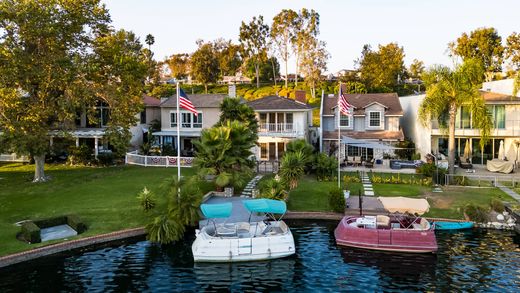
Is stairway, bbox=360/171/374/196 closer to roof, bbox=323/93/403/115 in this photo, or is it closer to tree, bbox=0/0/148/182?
roof, bbox=323/93/403/115

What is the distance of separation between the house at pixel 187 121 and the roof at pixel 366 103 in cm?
1236

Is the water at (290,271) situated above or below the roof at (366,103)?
below

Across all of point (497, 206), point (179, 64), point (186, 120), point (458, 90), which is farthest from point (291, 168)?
point (179, 64)

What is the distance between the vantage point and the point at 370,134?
44.3 meters

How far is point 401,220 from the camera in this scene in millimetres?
22750

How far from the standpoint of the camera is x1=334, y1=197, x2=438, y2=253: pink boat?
834 inches

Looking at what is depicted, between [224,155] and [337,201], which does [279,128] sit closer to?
[224,155]

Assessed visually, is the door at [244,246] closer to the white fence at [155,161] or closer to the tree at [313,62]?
the white fence at [155,161]

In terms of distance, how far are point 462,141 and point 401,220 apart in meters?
24.1

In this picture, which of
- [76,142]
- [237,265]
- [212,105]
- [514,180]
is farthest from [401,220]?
[76,142]

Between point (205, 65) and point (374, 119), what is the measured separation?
177 feet

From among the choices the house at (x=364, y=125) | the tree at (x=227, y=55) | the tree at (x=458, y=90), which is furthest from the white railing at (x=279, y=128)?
the tree at (x=227, y=55)

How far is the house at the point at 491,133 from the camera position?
132ft

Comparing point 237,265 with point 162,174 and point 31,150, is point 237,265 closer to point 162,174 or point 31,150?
point 162,174
